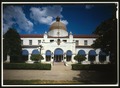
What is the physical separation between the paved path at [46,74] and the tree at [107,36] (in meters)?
3.40

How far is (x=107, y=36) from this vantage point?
15.2 m

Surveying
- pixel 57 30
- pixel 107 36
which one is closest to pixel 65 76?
pixel 107 36

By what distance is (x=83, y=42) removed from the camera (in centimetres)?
2623

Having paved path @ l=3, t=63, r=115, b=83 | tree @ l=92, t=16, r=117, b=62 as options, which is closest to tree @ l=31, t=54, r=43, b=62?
paved path @ l=3, t=63, r=115, b=83

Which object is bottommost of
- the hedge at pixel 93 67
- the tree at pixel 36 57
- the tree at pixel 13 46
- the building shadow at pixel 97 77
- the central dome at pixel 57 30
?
the building shadow at pixel 97 77

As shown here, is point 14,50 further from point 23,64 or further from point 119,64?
point 119,64

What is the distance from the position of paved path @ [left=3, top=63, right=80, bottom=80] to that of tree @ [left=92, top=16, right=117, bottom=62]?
11.2ft

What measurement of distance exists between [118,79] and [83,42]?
45.9 feet

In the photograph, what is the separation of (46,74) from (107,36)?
19.7 feet

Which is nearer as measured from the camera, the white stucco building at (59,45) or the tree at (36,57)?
the tree at (36,57)

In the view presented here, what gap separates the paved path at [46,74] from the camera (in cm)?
1583

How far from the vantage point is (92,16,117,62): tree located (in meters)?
14.5

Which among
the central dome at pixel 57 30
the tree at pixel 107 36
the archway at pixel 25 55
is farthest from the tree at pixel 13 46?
the central dome at pixel 57 30

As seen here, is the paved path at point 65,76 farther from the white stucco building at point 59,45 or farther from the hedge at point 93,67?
the white stucco building at point 59,45
